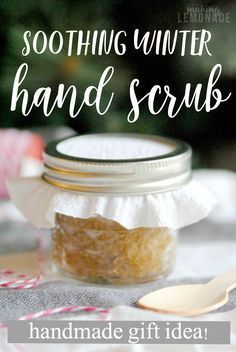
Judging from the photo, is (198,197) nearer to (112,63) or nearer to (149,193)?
(149,193)

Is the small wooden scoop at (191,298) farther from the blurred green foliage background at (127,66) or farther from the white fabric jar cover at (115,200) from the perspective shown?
the blurred green foliage background at (127,66)

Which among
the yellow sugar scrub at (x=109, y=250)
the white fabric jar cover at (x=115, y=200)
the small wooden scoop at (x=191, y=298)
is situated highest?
the white fabric jar cover at (x=115, y=200)

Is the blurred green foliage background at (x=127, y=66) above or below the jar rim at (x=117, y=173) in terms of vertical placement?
above

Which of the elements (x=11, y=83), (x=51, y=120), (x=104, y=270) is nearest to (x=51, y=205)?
(x=104, y=270)

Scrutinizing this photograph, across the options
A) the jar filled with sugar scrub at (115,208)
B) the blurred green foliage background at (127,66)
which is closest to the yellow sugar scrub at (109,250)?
the jar filled with sugar scrub at (115,208)

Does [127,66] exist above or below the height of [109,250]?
above

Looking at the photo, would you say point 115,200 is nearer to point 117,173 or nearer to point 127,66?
point 117,173

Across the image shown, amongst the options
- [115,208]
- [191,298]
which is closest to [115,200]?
[115,208]
